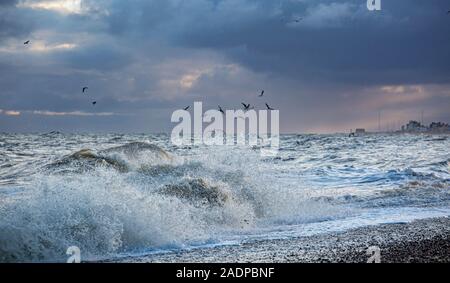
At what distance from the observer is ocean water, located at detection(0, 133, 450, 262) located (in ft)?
30.2

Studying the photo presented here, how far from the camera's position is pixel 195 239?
9938 millimetres

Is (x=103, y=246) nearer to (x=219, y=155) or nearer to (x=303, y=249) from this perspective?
(x=303, y=249)

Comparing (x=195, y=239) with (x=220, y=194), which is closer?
(x=195, y=239)

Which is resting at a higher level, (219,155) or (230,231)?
→ (219,155)

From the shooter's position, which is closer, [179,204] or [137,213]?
[137,213]

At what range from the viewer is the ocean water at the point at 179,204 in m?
9.20

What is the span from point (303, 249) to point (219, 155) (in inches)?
402

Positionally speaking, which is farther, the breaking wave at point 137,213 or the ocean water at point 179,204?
the ocean water at point 179,204

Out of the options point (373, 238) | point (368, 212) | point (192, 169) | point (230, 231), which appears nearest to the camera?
point (373, 238)

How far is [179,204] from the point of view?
39.2 feet

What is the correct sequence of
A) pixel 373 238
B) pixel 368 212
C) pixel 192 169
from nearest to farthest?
1. pixel 373 238
2. pixel 368 212
3. pixel 192 169

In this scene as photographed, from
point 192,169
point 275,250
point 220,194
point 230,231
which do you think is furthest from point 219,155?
point 275,250

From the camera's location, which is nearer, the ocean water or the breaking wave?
the breaking wave
